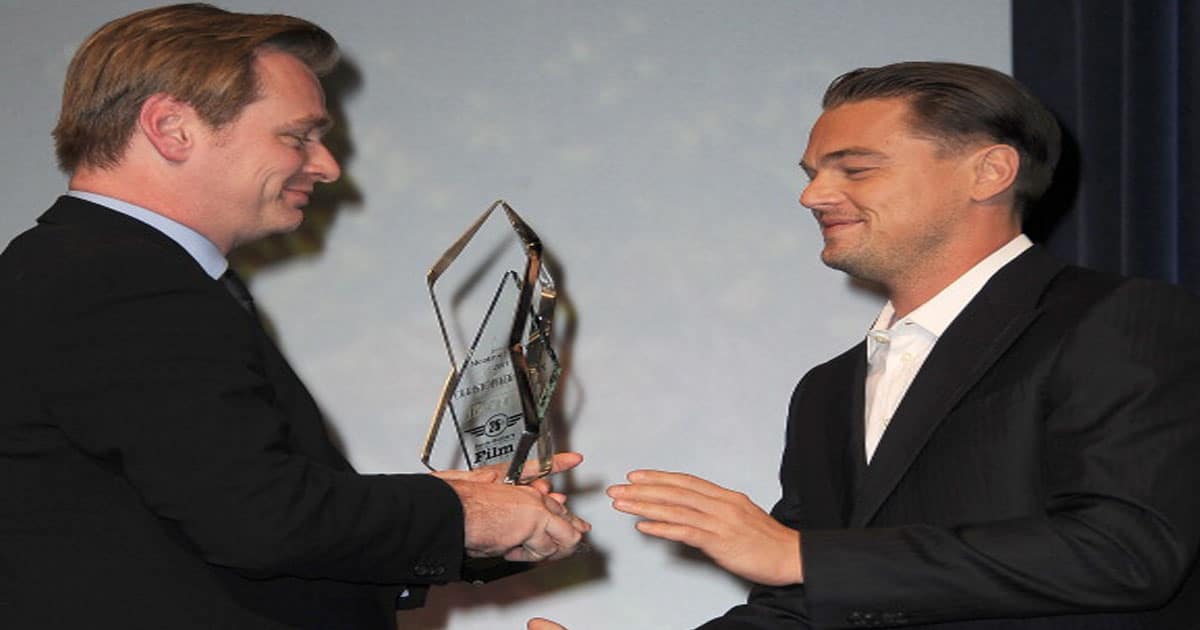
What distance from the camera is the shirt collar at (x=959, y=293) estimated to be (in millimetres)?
2064

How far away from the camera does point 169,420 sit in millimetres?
1508

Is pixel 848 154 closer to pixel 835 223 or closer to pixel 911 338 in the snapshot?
pixel 835 223

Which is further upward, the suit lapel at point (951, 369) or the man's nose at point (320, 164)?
the man's nose at point (320, 164)

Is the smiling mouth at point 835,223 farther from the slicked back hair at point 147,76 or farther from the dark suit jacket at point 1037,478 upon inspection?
the slicked back hair at point 147,76

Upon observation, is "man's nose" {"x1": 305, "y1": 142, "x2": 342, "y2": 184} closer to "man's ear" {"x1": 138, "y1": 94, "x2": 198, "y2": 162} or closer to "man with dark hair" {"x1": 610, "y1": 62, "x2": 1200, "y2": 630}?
"man's ear" {"x1": 138, "y1": 94, "x2": 198, "y2": 162}

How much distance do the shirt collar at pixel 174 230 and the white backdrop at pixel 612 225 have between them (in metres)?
1.11

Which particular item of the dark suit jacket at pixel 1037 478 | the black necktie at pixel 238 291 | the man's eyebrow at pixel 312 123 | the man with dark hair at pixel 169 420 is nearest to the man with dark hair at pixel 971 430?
the dark suit jacket at pixel 1037 478

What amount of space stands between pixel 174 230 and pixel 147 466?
0.35 metres

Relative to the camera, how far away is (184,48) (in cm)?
179

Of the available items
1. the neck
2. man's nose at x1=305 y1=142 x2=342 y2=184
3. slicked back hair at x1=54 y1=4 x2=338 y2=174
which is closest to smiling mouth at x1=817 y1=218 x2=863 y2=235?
the neck

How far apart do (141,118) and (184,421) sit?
1.41 feet

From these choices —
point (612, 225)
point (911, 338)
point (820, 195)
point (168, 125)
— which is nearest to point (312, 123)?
point (168, 125)

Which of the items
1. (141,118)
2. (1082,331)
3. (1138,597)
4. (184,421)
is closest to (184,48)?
(141,118)

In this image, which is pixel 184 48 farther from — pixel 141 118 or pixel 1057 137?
pixel 1057 137
